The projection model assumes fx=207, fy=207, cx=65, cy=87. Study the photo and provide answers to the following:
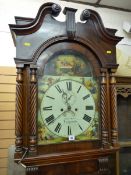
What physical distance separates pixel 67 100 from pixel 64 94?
0.13 feet

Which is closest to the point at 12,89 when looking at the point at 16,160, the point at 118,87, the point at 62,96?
the point at 62,96

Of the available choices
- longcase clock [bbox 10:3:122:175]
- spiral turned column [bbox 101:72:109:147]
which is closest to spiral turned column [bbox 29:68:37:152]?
longcase clock [bbox 10:3:122:175]

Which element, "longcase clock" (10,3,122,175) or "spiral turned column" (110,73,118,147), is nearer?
"longcase clock" (10,3,122,175)

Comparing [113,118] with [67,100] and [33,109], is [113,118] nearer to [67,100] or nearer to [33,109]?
[67,100]

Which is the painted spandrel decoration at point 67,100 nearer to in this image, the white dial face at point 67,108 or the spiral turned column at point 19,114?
the white dial face at point 67,108

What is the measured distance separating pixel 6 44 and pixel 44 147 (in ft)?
3.02

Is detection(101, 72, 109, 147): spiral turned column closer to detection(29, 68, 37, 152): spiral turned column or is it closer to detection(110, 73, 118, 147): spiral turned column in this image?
detection(110, 73, 118, 147): spiral turned column

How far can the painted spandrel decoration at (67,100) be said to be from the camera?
46.9 inches

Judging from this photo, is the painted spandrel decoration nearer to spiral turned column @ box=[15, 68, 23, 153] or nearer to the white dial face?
the white dial face

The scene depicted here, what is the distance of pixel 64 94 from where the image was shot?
124cm

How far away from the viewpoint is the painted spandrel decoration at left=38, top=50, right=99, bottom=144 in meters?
1.19

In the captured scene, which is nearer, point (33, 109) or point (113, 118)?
point (33, 109)

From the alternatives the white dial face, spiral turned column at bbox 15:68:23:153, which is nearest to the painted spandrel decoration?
the white dial face

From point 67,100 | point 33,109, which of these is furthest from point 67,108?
point 33,109
